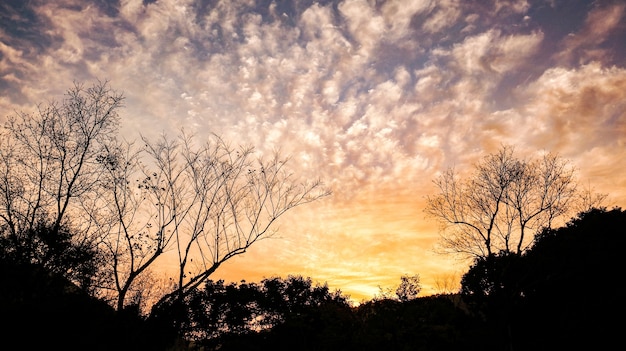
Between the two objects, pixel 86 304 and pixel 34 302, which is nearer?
pixel 34 302

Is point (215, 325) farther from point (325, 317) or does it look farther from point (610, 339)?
point (610, 339)

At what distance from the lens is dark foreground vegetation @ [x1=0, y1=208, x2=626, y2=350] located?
53.4ft

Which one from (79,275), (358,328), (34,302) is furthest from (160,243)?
(358,328)

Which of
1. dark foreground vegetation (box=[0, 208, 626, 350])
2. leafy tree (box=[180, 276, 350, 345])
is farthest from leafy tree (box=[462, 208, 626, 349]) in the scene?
leafy tree (box=[180, 276, 350, 345])

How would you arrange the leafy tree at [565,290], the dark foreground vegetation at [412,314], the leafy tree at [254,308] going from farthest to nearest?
the leafy tree at [254,308]
the leafy tree at [565,290]
the dark foreground vegetation at [412,314]

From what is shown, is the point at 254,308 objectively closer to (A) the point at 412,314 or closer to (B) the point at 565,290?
(A) the point at 412,314

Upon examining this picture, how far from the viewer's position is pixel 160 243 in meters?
15.3

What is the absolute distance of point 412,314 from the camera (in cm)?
3103

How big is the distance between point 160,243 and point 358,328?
20.3 meters

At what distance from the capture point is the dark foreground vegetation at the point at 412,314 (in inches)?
640

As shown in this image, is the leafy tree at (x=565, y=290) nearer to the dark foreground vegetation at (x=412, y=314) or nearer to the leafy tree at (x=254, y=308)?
the dark foreground vegetation at (x=412, y=314)

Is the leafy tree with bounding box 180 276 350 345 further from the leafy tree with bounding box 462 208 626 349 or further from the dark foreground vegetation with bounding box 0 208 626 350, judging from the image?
the leafy tree with bounding box 462 208 626 349

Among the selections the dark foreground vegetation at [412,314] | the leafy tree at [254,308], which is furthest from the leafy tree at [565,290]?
the leafy tree at [254,308]

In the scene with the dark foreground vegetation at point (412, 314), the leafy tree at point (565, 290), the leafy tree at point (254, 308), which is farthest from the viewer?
the leafy tree at point (254, 308)
